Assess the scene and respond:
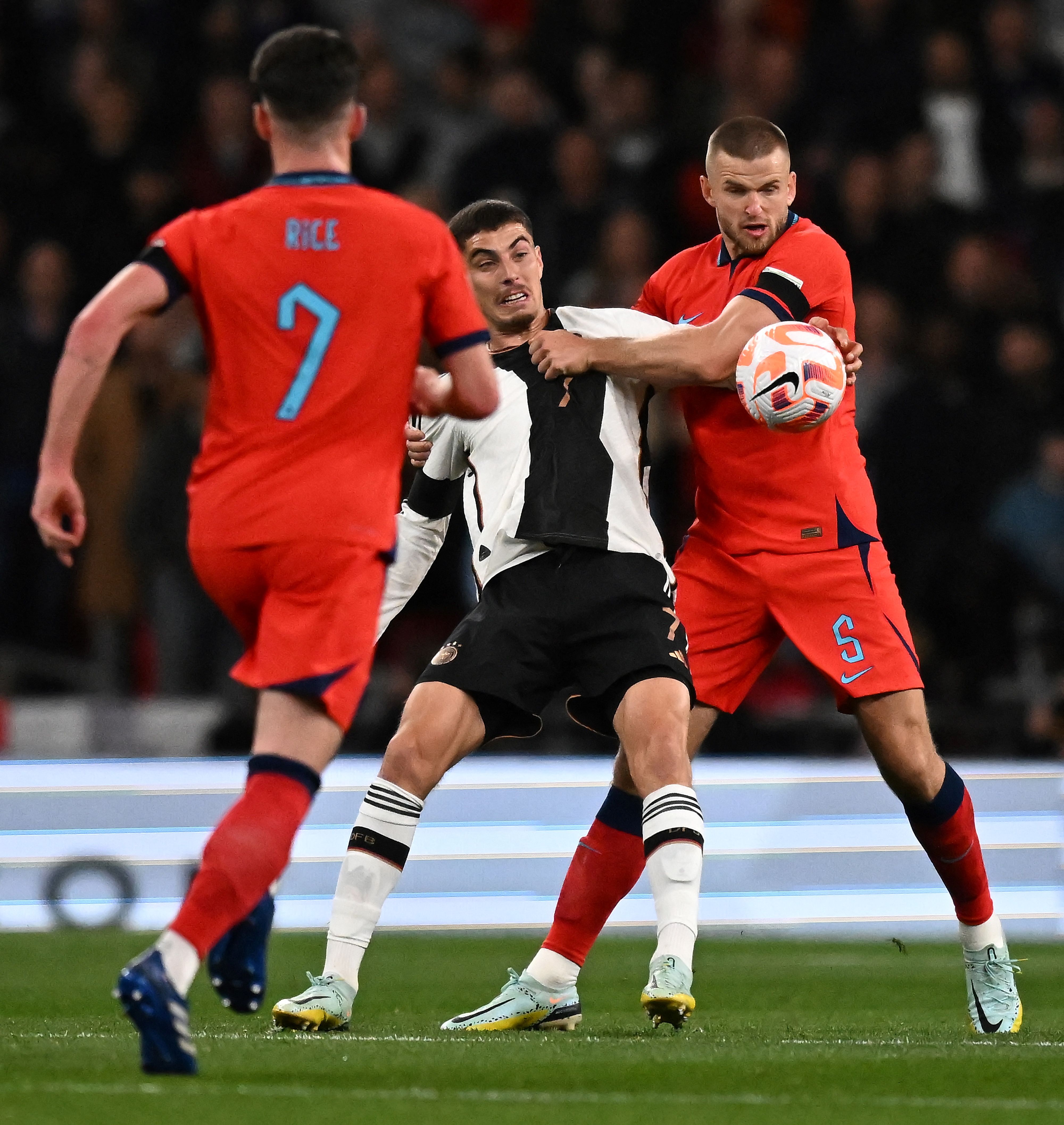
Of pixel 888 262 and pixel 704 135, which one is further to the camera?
pixel 704 135

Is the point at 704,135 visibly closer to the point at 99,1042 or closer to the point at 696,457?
the point at 696,457

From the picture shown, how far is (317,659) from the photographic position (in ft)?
14.4

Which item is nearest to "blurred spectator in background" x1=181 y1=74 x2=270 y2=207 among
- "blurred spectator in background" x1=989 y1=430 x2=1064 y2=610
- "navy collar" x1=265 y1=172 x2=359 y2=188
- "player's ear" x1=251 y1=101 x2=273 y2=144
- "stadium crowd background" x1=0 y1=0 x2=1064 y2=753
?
"stadium crowd background" x1=0 y1=0 x2=1064 y2=753

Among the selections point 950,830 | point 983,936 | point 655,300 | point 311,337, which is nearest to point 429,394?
point 311,337

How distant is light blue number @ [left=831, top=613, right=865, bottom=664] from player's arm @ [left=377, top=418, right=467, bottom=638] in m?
1.20

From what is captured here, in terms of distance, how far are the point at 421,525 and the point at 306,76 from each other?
203 centimetres

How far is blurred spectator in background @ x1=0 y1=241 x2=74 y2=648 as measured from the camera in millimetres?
11547

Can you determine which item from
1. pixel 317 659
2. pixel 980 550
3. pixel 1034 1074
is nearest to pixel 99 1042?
pixel 317 659

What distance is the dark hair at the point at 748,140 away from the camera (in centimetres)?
588

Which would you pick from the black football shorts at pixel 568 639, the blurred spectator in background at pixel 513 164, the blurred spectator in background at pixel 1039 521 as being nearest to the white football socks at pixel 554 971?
the black football shorts at pixel 568 639

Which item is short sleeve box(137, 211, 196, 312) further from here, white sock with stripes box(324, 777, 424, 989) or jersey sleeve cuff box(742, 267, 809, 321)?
jersey sleeve cuff box(742, 267, 809, 321)

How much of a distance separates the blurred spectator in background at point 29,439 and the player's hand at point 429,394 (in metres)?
7.09

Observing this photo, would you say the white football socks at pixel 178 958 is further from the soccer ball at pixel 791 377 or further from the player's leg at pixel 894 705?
the soccer ball at pixel 791 377

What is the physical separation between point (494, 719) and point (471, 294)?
5.16ft
